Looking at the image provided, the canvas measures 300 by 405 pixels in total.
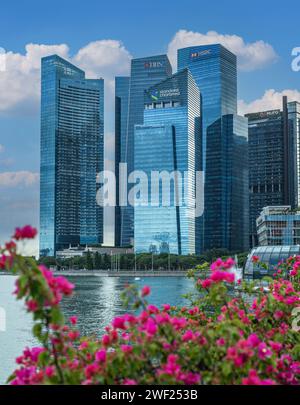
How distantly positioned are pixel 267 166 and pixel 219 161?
69.8 ft

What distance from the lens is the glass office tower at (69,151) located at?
2852 centimetres

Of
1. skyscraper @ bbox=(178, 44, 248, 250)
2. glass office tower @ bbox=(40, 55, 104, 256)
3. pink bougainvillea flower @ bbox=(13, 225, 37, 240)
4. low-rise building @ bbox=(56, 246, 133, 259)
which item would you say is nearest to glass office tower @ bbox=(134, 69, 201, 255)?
low-rise building @ bbox=(56, 246, 133, 259)

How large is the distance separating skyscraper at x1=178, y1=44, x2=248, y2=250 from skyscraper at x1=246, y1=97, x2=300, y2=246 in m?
10.7

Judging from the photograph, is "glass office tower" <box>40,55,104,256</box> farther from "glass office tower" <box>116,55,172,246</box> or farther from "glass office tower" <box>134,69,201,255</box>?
"glass office tower" <box>116,55,172,246</box>

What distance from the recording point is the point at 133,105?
84438 mm

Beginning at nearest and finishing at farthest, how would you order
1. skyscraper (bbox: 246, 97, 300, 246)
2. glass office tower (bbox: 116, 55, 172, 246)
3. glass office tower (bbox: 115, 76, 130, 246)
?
skyscraper (bbox: 246, 97, 300, 246)
glass office tower (bbox: 115, 76, 130, 246)
glass office tower (bbox: 116, 55, 172, 246)

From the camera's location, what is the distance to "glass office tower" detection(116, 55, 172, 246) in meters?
75.3

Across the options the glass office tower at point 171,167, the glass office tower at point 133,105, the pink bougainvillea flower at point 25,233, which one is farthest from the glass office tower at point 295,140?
the pink bougainvillea flower at point 25,233

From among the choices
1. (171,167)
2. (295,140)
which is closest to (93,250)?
(171,167)

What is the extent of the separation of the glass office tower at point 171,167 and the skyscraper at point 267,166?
854 cm

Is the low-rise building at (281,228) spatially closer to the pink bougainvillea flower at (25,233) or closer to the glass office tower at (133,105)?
the glass office tower at (133,105)

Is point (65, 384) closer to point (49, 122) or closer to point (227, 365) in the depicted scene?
point (227, 365)

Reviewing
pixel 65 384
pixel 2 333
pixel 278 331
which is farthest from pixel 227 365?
pixel 2 333

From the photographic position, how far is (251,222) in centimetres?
7356
